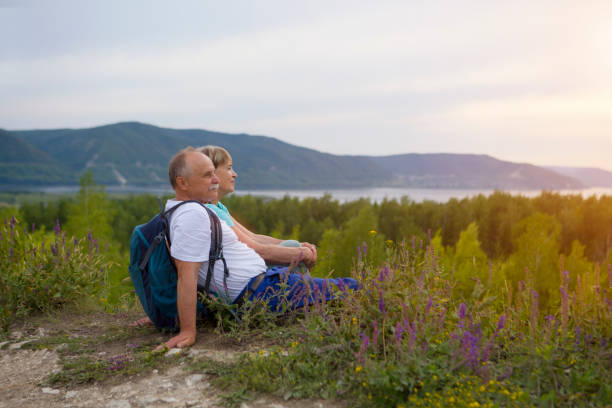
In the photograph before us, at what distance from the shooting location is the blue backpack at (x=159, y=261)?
3.79 m

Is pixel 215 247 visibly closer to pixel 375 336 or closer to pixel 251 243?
pixel 251 243

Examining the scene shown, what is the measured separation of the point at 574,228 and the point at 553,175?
139984mm

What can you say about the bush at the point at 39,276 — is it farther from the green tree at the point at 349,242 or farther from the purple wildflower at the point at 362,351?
the green tree at the point at 349,242

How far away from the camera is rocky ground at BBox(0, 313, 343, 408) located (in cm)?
311

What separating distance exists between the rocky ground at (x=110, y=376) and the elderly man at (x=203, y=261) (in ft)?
1.04

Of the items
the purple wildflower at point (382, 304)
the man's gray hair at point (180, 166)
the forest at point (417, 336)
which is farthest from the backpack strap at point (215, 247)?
the purple wildflower at point (382, 304)

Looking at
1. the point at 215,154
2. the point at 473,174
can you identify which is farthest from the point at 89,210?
the point at 473,174

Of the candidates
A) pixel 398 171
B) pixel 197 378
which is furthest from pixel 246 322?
pixel 398 171

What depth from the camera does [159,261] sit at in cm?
386

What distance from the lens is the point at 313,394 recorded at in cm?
298

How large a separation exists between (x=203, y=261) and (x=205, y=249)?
120 mm

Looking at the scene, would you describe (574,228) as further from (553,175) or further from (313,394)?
(553,175)

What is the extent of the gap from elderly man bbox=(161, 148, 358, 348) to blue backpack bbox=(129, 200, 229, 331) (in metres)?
0.08

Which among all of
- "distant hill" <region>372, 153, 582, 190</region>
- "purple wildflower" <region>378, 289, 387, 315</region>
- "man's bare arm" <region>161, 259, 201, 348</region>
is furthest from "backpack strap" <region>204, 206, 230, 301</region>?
"distant hill" <region>372, 153, 582, 190</region>
